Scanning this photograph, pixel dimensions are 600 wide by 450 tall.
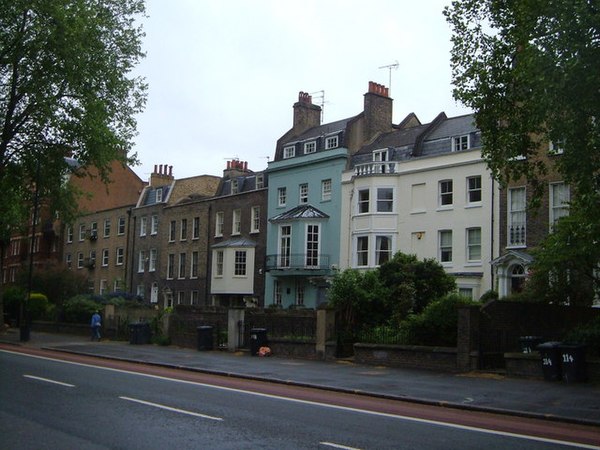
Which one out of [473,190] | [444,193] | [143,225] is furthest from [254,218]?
[473,190]

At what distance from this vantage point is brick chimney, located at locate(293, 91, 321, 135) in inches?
2127

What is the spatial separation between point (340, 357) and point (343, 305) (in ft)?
6.63

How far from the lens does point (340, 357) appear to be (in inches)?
1036

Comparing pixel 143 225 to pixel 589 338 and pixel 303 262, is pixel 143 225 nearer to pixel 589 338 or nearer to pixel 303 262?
pixel 303 262

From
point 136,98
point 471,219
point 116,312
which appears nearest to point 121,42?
point 136,98

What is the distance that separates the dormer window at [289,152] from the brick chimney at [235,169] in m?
5.96

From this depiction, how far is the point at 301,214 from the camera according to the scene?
153 feet

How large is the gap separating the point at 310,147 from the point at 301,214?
19.0 ft

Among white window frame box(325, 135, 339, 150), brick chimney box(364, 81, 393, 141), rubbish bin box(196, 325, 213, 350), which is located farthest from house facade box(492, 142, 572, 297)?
rubbish bin box(196, 325, 213, 350)

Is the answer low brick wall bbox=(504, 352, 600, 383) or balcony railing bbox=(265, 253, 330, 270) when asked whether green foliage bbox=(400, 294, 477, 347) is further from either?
balcony railing bbox=(265, 253, 330, 270)

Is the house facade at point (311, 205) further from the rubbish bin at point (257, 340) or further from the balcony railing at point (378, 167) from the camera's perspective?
the rubbish bin at point (257, 340)

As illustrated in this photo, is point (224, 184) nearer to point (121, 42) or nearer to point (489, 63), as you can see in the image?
point (121, 42)

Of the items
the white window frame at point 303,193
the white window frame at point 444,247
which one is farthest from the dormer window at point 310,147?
the white window frame at point 444,247

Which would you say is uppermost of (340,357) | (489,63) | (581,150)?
(489,63)
